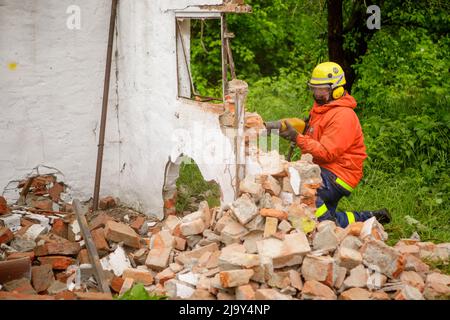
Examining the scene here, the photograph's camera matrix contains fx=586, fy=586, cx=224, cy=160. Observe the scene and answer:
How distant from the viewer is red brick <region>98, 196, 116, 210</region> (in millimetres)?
7676

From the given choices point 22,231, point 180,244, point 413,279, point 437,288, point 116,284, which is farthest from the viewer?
point 22,231

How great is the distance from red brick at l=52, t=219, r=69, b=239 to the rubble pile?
0.24m

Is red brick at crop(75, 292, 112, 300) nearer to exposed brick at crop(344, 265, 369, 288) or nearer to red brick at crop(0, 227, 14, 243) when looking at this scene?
red brick at crop(0, 227, 14, 243)

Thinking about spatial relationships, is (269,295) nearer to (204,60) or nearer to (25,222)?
(25,222)

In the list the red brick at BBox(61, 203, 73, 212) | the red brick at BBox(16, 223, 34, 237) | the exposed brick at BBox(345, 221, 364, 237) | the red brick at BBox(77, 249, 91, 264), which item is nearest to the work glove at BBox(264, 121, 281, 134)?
the exposed brick at BBox(345, 221, 364, 237)

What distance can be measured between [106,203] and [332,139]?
3196 millimetres

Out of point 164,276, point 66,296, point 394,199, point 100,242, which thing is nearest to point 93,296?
point 66,296

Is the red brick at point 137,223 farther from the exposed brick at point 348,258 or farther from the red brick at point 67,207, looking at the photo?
the exposed brick at point 348,258

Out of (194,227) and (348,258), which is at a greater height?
(194,227)

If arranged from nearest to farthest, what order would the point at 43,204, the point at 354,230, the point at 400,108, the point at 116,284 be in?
1. the point at 354,230
2. the point at 116,284
3. the point at 43,204
4. the point at 400,108

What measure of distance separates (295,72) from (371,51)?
3.98 metres

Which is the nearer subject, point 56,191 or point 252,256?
point 252,256

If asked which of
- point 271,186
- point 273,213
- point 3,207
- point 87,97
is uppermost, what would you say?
point 87,97

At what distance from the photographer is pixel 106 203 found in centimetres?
767
